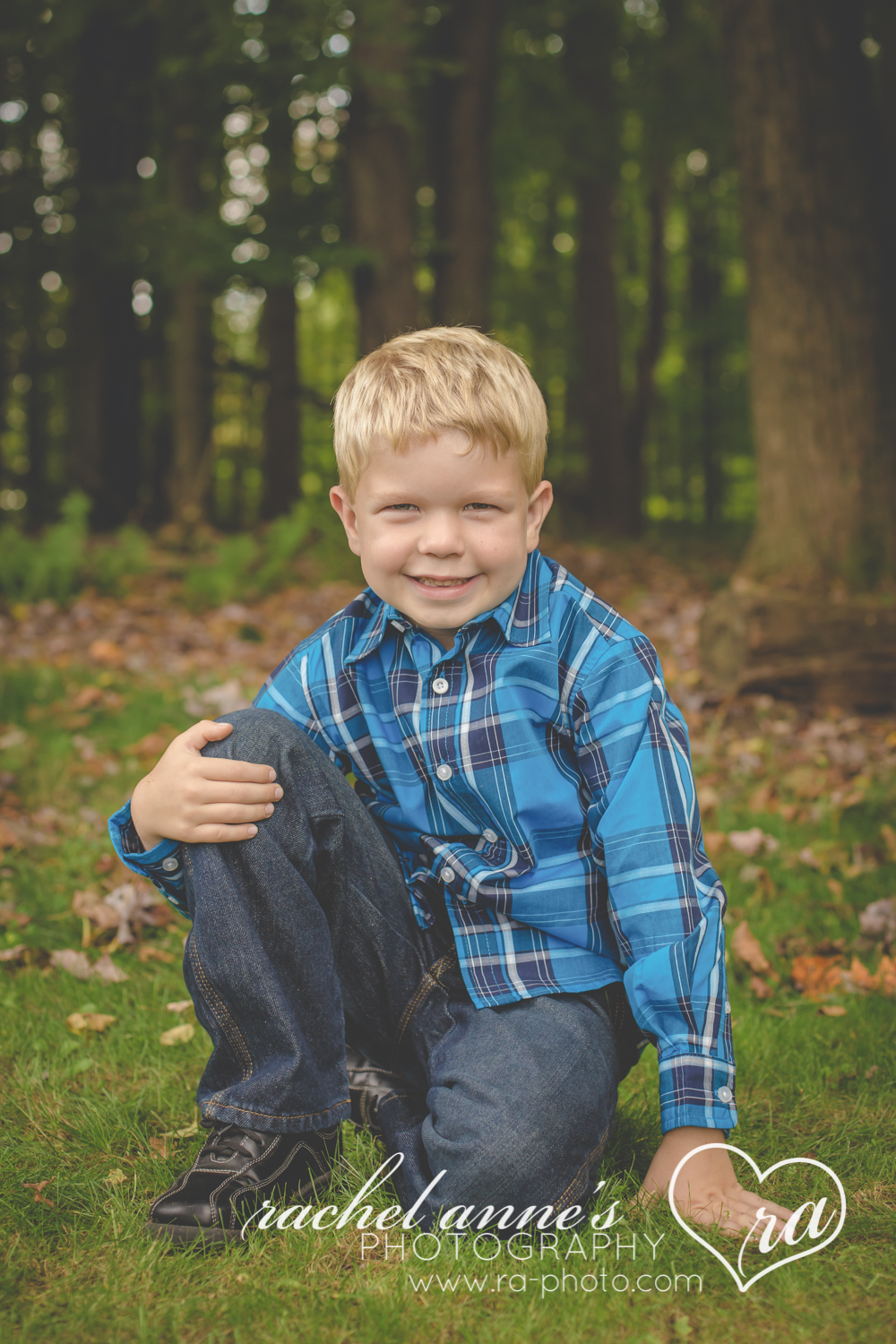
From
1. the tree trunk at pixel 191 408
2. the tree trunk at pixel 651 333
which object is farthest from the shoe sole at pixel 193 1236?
the tree trunk at pixel 651 333

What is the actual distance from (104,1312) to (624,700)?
1322 mm

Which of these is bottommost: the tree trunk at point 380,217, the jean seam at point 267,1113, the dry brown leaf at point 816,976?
the dry brown leaf at point 816,976

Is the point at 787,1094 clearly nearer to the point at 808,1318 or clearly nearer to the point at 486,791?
the point at 808,1318

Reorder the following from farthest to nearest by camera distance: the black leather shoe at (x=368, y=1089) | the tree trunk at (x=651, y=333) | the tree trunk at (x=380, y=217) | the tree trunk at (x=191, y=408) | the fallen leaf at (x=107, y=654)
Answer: the tree trunk at (x=651, y=333)
the tree trunk at (x=191, y=408)
the tree trunk at (x=380, y=217)
the fallen leaf at (x=107, y=654)
the black leather shoe at (x=368, y=1089)

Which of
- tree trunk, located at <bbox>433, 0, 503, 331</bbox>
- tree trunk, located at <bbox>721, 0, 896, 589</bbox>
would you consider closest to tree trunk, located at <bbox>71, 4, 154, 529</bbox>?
tree trunk, located at <bbox>433, 0, 503, 331</bbox>

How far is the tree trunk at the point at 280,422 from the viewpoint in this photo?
1463 centimetres

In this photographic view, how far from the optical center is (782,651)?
515cm

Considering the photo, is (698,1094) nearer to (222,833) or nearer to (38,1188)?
(222,833)

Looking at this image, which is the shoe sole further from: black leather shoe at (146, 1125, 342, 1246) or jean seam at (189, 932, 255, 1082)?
jean seam at (189, 932, 255, 1082)

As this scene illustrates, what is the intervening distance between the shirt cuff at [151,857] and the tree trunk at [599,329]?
44.1 feet

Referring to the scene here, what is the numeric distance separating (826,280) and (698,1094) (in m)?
5.23

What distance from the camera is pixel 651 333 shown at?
56.0ft

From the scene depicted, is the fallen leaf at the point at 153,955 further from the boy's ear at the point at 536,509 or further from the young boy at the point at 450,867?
the boy's ear at the point at 536,509

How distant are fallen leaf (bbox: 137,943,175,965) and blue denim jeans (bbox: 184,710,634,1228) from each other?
1.02 m
